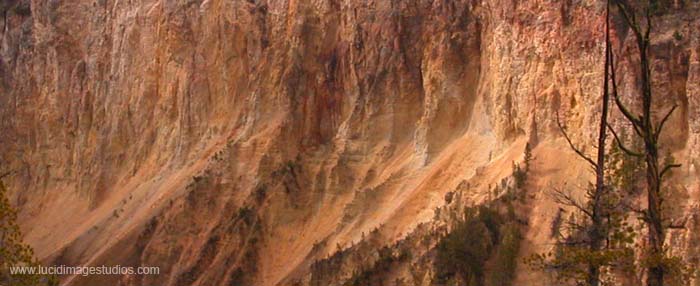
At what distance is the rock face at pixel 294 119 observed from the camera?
20.5 meters

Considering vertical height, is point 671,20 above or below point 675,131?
above

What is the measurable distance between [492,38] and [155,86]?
15373 millimetres

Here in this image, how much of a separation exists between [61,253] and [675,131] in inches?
855

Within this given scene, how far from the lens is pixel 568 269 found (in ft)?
31.4

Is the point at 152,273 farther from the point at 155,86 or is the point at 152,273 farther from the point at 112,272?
the point at 155,86

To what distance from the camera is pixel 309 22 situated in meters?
28.5

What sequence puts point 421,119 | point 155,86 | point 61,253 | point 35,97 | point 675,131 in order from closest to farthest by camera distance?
1. point 675,131
2. point 421,119
3. point 61,253
4. point 155,86
5. point 35,97

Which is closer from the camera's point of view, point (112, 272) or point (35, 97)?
point (112, 272)

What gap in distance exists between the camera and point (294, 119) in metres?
28.0

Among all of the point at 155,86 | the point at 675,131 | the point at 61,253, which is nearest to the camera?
A: the point at 675,131

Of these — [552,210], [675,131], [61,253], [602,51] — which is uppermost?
[602,51]

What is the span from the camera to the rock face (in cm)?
2050

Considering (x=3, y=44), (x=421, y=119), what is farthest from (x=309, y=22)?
(x=3, y=44)

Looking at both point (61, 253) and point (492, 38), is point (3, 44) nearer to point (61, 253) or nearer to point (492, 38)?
point (61, 253)
